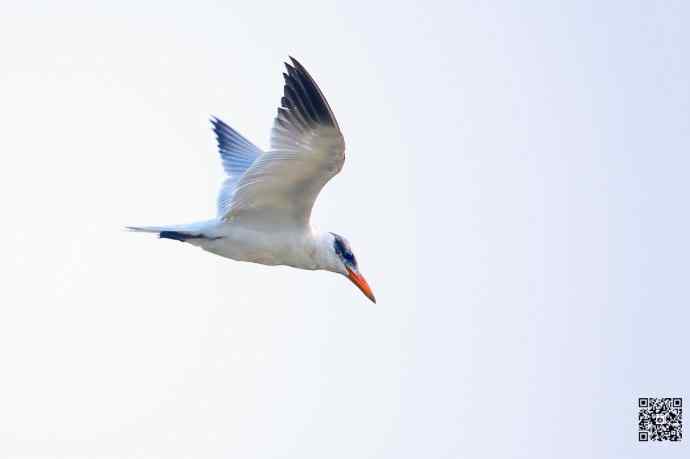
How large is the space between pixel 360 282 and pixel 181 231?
2.01 meters

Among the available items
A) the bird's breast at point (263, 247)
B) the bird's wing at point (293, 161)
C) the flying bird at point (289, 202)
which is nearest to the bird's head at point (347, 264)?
the flying bird at point (289, 202)

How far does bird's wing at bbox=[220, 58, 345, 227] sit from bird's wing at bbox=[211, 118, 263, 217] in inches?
67.6

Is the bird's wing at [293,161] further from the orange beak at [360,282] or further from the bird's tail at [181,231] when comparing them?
the orange beak at [360,282]

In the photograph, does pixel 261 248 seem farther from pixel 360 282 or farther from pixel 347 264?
pixel 360 282

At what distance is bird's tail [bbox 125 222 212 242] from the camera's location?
1227 centimetres

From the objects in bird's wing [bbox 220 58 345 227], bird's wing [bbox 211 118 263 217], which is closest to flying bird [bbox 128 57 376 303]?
bird's wing [bbox 220 58 345 227]

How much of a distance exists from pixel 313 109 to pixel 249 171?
935mm

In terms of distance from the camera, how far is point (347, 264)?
1310 cm

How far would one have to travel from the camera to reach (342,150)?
11.7 m

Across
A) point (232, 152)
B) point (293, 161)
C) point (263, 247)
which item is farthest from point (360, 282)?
point (232, 152)

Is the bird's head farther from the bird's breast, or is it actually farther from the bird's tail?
the bird's tail

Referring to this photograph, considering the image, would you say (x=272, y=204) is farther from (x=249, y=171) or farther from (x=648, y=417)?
(x=648, y=417)

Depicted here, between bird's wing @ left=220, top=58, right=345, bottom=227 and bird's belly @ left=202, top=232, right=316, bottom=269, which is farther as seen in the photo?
bird's belly @ left=202, top=232, right=316, bottom=269

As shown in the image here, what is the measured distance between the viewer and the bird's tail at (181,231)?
12266mm
